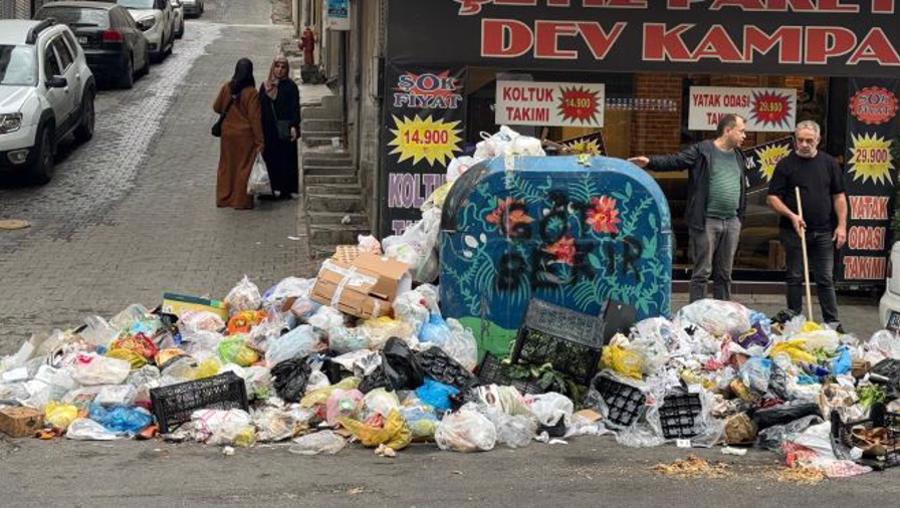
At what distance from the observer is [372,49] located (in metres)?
14.0

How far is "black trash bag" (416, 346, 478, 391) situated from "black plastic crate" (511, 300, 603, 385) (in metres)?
0.33

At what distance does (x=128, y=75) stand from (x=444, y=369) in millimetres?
15404

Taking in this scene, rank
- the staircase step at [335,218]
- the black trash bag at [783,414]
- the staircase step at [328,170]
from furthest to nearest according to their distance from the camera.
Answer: the staircase step at [328,170], the staircase step at [335,218], the black trash bag at [783,414]

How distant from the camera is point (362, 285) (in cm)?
976

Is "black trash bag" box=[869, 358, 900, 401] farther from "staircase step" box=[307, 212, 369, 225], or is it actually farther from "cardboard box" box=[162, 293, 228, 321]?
"staircase step" box=[307, 212, 369, 225]

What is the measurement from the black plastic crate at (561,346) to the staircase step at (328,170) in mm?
7493

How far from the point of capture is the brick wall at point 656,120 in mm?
12711

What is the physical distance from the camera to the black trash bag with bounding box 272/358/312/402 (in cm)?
895

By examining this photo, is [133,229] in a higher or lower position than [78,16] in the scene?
lower

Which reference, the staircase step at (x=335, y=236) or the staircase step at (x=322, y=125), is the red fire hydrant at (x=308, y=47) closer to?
the staircase step at (x=322, y=125)

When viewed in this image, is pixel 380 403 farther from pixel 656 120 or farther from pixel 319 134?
pixel 319 134

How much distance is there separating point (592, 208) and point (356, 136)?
6.99 metres

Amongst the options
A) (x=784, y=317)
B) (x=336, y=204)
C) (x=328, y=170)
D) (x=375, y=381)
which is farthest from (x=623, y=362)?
(x=328, y=170)

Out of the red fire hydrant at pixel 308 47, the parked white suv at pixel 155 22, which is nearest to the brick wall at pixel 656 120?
the red fire hydrant at pixel 308 47
